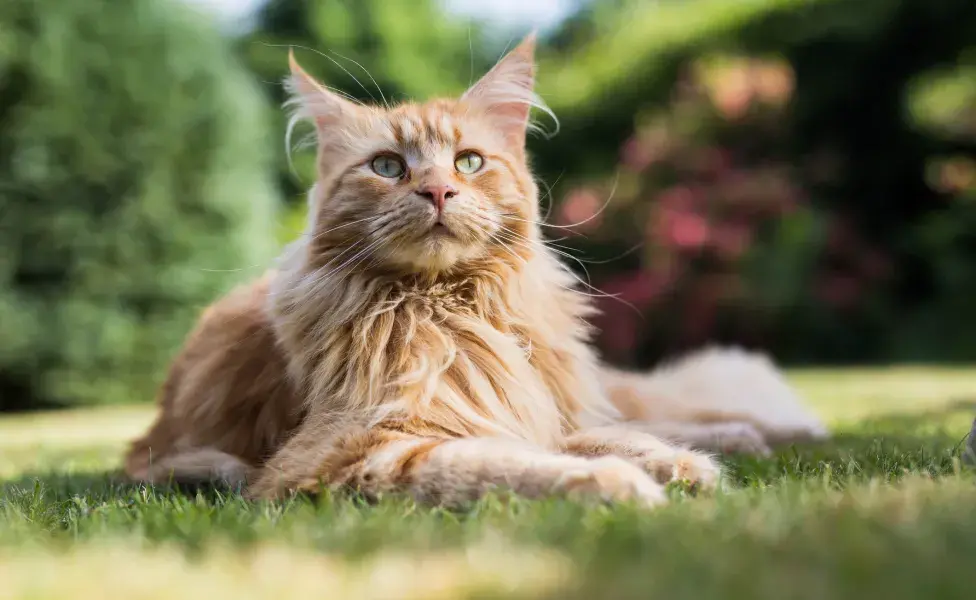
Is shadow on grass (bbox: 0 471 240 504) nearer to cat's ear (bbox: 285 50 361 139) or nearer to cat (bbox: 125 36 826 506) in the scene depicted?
cat (bbox: 125 36 826 506)

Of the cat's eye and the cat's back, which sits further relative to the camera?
the cat's back

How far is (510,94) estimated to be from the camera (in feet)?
8.56

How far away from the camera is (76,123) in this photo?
6.84 metres

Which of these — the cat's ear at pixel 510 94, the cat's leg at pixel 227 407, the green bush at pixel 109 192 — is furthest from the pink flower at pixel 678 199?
the cat's leg at pixel 227 407

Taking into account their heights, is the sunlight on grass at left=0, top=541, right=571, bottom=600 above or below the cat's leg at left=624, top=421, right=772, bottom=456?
below

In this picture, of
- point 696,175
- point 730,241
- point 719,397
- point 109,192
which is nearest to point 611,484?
point 719,397

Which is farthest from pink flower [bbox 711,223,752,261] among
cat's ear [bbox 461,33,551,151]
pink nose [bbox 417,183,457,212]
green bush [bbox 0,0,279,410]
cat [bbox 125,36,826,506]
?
pink nose [bbox 417,183,457,212]

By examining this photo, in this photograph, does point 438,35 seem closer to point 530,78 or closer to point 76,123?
point 76,123

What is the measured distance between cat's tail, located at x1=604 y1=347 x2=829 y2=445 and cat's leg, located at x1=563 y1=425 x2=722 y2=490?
880 millimetres

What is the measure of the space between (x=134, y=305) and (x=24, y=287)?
841 mm

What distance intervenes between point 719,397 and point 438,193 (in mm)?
1836

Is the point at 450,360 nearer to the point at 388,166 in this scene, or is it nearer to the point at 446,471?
the point at 446,471

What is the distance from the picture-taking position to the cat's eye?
238 cm

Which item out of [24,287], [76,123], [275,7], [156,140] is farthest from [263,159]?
[275,7]
